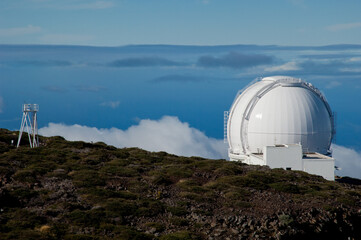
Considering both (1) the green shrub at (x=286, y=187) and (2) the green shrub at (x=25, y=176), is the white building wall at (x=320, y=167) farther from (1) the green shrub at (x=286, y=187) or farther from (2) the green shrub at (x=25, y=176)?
(2) the green shrub at (x=25, y=176)

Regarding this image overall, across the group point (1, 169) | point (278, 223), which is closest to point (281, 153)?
point (278, 223)

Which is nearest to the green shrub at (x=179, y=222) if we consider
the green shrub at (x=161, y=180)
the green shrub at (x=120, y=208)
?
the green shrub at (x=120, y=208)

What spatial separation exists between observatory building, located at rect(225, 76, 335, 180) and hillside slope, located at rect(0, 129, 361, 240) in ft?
20.8

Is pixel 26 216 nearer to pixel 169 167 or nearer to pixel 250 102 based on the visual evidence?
pixel 169 167

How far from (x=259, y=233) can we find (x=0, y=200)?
43.6ft

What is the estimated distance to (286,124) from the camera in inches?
1718

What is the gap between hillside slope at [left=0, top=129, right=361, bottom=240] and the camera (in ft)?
72.2

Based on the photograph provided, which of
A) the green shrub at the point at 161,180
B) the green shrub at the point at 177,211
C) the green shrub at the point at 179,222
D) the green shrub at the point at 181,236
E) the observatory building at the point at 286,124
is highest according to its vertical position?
the observatory building at the point at 286,124

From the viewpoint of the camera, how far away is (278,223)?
2345 centimetres

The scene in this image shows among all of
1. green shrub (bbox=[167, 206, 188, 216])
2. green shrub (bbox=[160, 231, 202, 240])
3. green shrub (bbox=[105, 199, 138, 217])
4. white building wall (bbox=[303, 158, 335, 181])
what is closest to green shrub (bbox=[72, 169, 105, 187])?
green shrub (bbox=[105, 199, 138, 217])

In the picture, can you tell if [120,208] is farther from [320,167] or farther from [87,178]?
[320,167]

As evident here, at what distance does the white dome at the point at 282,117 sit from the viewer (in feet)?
144

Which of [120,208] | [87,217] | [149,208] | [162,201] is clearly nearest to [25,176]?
[87,217]

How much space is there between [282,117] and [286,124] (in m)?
0.75
